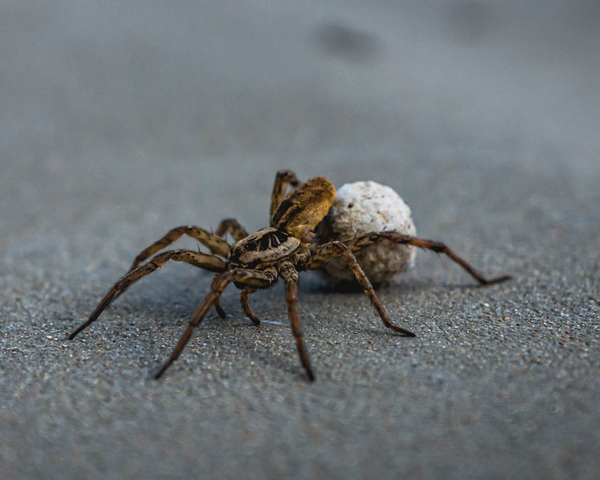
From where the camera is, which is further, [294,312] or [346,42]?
[346,42]

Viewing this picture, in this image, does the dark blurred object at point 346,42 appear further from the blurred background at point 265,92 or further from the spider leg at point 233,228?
the spider leg at point 233,228

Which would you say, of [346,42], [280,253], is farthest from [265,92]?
[280,253]

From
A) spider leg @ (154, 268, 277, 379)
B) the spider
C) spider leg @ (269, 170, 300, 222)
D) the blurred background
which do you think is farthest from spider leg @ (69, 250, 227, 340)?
the blurred background

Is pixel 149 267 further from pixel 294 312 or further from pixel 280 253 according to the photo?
pixel 294 312

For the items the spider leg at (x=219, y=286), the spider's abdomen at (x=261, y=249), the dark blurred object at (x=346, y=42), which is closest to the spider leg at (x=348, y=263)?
the spider's abdomen at (x=261, y=249)

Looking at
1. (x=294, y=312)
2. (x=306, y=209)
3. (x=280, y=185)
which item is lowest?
(x=294, y=312)

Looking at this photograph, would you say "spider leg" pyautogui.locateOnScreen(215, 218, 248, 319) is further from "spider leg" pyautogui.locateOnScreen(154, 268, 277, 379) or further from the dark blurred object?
the dark blurred object
